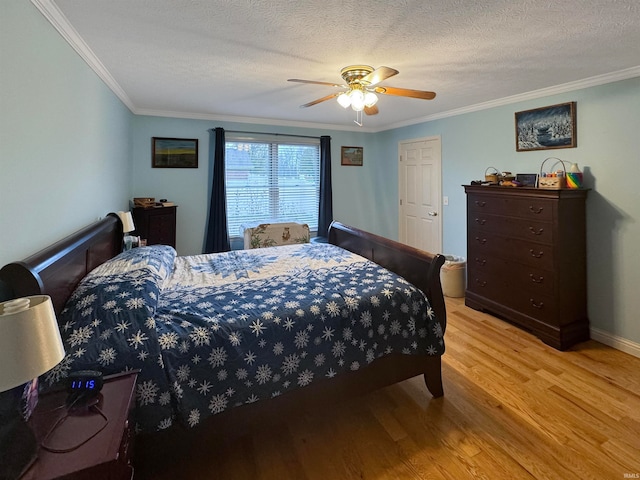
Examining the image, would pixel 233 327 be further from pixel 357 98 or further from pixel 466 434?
pixel 357 98

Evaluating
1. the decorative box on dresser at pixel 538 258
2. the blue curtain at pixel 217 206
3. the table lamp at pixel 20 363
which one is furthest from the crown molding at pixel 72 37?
the decorative box on dresser at pixel 538 258

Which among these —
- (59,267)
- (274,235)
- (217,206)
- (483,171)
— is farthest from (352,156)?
(59,267)

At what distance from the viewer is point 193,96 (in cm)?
347

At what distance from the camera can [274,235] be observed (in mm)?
4406

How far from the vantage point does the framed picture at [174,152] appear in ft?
13.8

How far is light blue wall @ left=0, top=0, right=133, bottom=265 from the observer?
4.58 feet

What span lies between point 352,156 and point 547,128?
277 centimetres

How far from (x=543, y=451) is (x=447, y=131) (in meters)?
3.68

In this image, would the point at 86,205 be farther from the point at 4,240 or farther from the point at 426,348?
the point at 426,348

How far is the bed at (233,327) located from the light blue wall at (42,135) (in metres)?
0.16

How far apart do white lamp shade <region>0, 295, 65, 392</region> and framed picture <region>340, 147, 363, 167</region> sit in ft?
15.6

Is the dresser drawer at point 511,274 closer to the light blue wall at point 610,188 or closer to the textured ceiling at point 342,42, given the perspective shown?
the light blue wall at point 610,188

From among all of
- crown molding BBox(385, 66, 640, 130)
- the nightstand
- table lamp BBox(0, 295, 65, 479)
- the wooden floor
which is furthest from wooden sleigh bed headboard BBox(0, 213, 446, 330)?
crown molding BBox(385, 66, 640, 130)

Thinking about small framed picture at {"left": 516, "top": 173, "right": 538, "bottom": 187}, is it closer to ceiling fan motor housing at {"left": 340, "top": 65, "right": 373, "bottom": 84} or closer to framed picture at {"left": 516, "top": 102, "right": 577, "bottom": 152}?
framed picture at {"left": 516, "top": 102, "right": 577, "bottom": 152}
